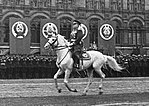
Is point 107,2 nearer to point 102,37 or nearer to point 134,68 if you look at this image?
point 102,37

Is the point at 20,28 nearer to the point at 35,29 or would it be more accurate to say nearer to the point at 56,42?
the point at 35,29

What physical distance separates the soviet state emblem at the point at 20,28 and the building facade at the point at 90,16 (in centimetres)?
236

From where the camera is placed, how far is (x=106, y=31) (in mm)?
32812

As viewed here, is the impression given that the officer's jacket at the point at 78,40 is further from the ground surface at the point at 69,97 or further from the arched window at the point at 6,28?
the arched window at the point at 6,28

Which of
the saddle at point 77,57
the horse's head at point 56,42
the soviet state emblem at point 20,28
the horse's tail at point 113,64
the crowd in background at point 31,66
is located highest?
the soviet state emblem at point 20,28

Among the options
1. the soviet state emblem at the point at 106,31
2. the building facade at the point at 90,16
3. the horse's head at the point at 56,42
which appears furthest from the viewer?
the building facade at the point at 90,16

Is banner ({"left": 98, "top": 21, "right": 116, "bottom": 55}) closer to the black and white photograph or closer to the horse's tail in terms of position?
the black and white photograph

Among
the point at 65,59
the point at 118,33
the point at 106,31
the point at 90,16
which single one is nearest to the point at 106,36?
the point at 106,31

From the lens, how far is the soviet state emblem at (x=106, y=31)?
32.7 m

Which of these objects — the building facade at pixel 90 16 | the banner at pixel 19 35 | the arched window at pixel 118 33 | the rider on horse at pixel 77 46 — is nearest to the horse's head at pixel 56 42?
the rider on horse at pixel 77 46

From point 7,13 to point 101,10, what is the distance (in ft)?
29.9

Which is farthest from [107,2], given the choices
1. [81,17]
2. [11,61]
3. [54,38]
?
[54,38]

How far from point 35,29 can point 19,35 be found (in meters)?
3.82

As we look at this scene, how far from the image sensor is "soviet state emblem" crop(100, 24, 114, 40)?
32.7 m
